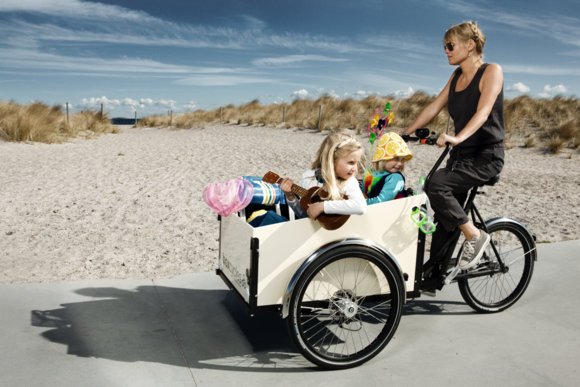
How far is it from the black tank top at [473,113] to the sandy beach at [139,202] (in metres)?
2.45

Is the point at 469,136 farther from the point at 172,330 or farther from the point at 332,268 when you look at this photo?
the point at 172,330

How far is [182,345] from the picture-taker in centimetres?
330

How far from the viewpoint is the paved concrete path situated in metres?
2.97

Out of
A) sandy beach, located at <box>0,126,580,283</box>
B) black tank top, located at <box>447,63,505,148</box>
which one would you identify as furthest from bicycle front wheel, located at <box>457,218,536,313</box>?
sandy beach, located at <box>0,126,580,283</box>

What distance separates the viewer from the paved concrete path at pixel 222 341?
2.97 meters

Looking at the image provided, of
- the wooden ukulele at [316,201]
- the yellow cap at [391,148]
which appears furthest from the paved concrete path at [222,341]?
the yellow cap at [391,148]

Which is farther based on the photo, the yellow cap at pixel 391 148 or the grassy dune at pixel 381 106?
the grassy dune at pixel 381 106

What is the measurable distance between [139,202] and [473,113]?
198 inches

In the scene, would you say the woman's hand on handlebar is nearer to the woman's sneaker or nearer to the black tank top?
the black tank top

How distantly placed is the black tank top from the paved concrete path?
45.4 inches

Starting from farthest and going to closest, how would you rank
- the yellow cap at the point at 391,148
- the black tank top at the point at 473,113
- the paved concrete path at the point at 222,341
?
1. the black tank top at the point at 473,113
2. the yellow cap at the point at 391,148
3. the paved concrete path at the point at 222,341

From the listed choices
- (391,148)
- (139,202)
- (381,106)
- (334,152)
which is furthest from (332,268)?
(381,106)

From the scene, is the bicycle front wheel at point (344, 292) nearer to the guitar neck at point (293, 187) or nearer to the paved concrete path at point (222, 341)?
the paved concrete path at point (222, 341)

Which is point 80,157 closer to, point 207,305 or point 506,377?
point 207,305
